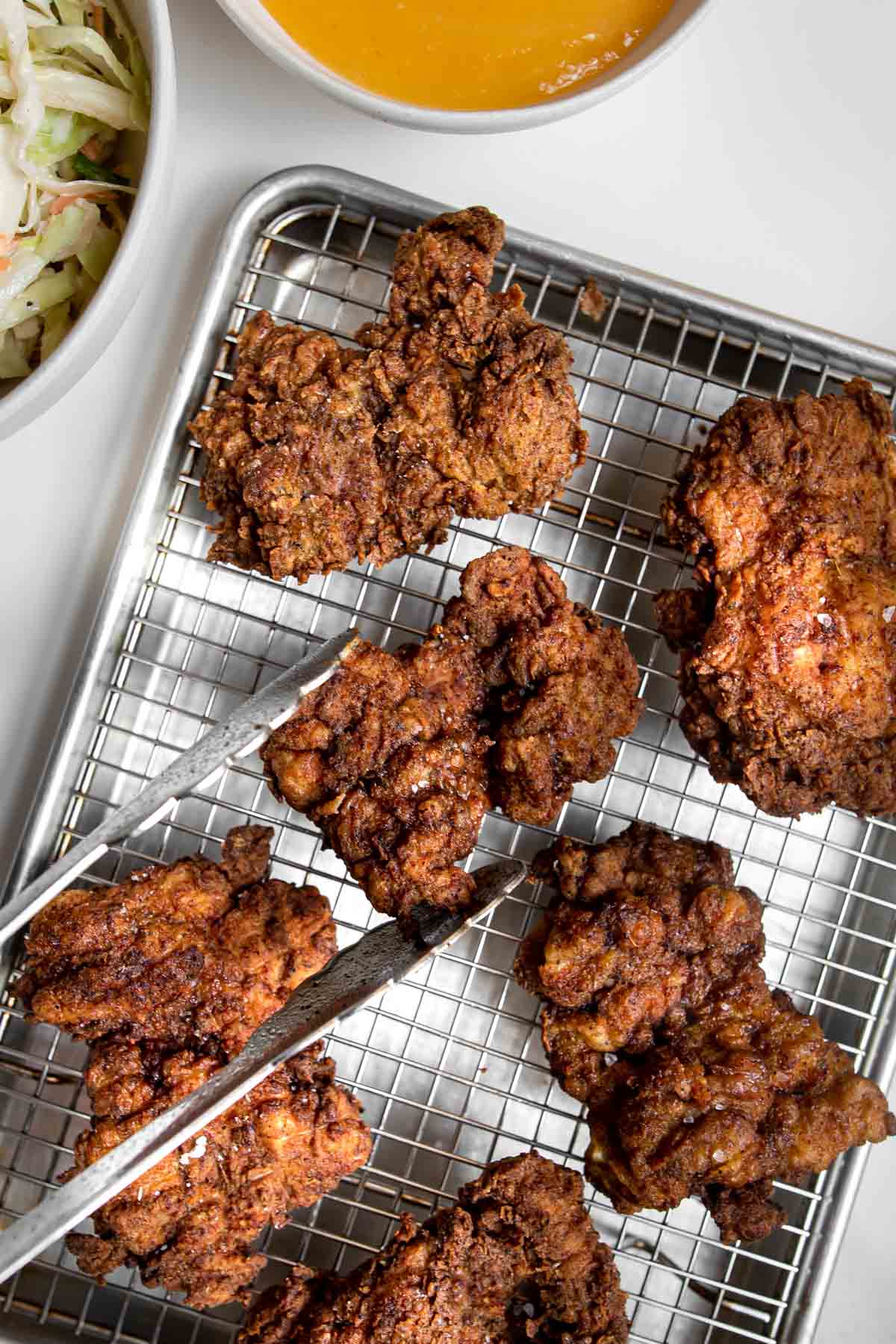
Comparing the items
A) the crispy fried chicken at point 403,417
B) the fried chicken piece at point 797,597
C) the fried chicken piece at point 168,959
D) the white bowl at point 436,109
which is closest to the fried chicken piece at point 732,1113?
the fried chicken piece at point 797,597

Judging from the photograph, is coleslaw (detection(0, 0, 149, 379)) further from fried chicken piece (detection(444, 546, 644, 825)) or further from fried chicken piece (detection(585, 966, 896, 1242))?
fried chicken piece (detection(585, 966, 896, 1242))

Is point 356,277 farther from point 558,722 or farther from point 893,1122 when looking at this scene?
point 893,1122

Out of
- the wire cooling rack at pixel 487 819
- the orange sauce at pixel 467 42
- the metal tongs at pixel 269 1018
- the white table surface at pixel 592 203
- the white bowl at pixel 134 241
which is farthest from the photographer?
the white table surface at pixel 592 203

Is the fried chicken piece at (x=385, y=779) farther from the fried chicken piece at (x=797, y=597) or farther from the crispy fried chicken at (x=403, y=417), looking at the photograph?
the fried chicken piece at (x=797, y=597)

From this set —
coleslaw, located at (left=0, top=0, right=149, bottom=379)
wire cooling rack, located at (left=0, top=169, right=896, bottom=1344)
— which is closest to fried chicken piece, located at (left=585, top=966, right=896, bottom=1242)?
wire cooling rack, located at (left=0, top=169, right=896, bottom=1344)

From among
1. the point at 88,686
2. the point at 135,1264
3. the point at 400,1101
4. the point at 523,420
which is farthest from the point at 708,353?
the point at 135,1264

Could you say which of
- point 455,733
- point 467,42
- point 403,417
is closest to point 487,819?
point 455,733
